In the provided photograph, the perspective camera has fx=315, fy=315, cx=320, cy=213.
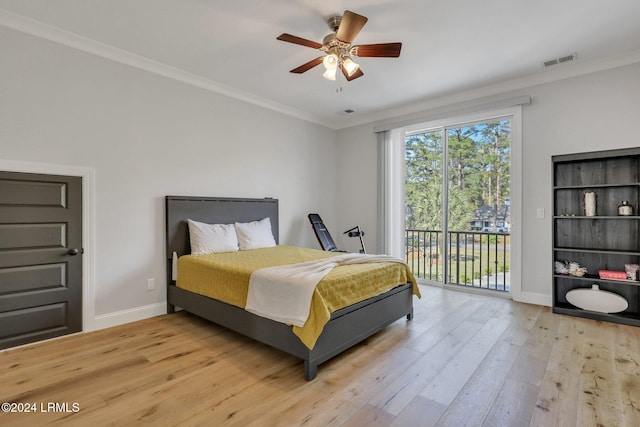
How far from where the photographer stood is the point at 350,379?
218 cm

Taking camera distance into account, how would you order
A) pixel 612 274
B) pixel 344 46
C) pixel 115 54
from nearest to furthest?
1. pixel 344 46
2. pixel 115 54
3. pixel 612 274

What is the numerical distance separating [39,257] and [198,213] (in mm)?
1495

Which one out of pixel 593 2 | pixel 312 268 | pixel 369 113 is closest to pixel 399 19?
pixel 593 2

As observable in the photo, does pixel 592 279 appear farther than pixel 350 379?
Yes

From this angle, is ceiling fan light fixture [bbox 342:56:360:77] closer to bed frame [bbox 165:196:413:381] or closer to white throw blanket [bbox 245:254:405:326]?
white throw blanket [bbox 245:254:405:326]

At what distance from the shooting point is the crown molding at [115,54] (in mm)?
2666

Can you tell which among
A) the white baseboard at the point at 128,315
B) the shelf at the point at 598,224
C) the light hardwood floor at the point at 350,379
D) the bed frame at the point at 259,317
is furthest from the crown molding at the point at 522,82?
the white baseboard at the point at 128,315

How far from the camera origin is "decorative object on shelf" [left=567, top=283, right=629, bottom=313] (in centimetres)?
322

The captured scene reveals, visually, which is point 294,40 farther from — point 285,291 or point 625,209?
point 625,209

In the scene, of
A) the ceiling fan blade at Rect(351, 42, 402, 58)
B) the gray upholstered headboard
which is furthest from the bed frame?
the ceiling fan blade at Rect(351, 42, 402, 58)

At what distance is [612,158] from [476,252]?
1.91 m

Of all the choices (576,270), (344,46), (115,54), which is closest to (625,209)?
(576,270)

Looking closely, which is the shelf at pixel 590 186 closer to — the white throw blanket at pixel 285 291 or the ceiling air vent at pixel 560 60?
the ceiling air vent at pixel 560 60

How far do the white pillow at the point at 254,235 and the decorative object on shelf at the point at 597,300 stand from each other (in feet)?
11.9
